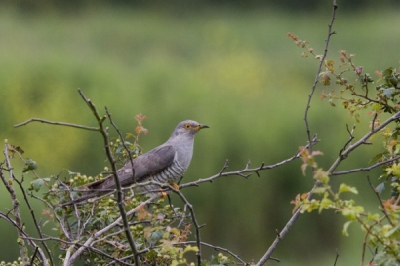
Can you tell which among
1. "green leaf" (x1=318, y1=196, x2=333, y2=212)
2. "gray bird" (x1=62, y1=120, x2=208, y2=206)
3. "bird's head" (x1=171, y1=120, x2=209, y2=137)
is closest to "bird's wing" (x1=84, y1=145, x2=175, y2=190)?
"gray bird" (x1=62, y1=120, x2=208, y2=206)

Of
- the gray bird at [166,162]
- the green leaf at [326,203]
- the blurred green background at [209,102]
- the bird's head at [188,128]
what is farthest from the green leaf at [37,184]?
the blurred green background at [209,102]

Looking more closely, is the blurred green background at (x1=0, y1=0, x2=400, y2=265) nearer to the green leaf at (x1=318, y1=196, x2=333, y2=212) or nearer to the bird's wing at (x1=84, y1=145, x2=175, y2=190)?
the bird's wing at (x1=84, y1=145, x2=175, y2=190)

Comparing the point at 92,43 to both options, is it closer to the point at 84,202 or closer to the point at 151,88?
the point at 151,88

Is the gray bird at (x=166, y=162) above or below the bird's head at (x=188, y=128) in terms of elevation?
below

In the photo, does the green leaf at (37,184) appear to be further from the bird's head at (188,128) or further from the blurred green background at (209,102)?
the blurred green background at (209,102)

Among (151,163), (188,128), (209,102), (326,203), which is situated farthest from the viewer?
(209,102)

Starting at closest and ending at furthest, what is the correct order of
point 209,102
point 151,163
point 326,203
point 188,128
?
1. point 326,203
2. point 151,163
3. point 188,128
4. point 209,102

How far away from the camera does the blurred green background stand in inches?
291

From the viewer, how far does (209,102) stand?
8.52m

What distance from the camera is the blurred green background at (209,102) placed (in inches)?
291

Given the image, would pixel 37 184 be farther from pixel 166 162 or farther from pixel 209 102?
pixel 209 102

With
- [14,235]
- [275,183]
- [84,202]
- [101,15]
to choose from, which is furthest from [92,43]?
[84,202]

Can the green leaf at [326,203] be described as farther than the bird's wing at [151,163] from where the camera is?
No

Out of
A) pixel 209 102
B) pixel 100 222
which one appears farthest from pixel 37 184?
pixel 209 102
